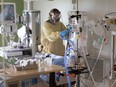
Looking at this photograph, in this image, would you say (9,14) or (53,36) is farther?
(9,14)

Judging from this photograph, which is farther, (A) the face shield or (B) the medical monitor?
(B) the medical monitor

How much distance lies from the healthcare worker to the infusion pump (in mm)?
869

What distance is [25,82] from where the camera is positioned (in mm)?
2516

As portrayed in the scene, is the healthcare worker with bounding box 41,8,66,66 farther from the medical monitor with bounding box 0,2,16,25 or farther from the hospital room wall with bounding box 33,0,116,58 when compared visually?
the medical monitor with bounding box 0,2,16,25

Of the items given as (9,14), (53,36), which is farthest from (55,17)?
(9,14)

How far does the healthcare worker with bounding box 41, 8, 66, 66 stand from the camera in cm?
353

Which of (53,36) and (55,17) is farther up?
(55,17)

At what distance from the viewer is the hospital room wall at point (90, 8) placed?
3538 millimetres

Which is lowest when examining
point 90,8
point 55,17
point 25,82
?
point 25,82

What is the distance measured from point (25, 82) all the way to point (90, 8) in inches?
71.6

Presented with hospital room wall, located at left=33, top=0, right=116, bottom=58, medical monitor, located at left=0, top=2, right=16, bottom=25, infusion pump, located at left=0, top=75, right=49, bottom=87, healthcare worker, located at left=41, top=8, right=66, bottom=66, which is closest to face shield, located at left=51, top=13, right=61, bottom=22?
healthcare worker, located at left=41, top=8, right=66, bottom=66

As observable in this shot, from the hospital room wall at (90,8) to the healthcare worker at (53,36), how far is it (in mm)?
345

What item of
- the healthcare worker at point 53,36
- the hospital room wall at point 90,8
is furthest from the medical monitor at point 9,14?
the healthcare worker at point 53,36

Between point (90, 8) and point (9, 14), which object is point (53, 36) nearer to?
point (90, 8)
